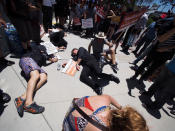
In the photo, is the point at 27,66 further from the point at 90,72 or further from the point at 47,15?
the point at 47,15

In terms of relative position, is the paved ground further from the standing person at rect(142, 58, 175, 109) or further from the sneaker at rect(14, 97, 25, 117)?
the standing person at rect(142, 58, 175, 109)

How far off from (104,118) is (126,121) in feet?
0.78

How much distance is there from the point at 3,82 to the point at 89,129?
2112 millimetres

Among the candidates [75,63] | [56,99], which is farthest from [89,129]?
[75,63]

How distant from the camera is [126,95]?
109 inches

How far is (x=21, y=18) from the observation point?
274 cm

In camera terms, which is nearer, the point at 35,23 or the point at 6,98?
the point at 6,98

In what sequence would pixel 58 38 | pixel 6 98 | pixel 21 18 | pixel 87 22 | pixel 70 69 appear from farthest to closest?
pixel 87 22 → pixel 58 38 → pixel 70 69 → pixel 21 18 → pixel 6 98

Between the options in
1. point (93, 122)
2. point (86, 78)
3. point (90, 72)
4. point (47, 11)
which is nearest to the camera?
point (93, 122)

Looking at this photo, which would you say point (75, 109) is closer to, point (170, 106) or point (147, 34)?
point (170, 106)

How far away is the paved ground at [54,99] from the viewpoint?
1715mm

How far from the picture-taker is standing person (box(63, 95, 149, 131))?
875 millimetres

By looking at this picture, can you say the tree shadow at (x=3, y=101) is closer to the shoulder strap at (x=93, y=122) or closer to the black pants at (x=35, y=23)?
the shoulder strap at (x=93, y=122)

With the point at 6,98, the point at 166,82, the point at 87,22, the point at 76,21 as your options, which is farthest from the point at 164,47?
the point at 76,21
